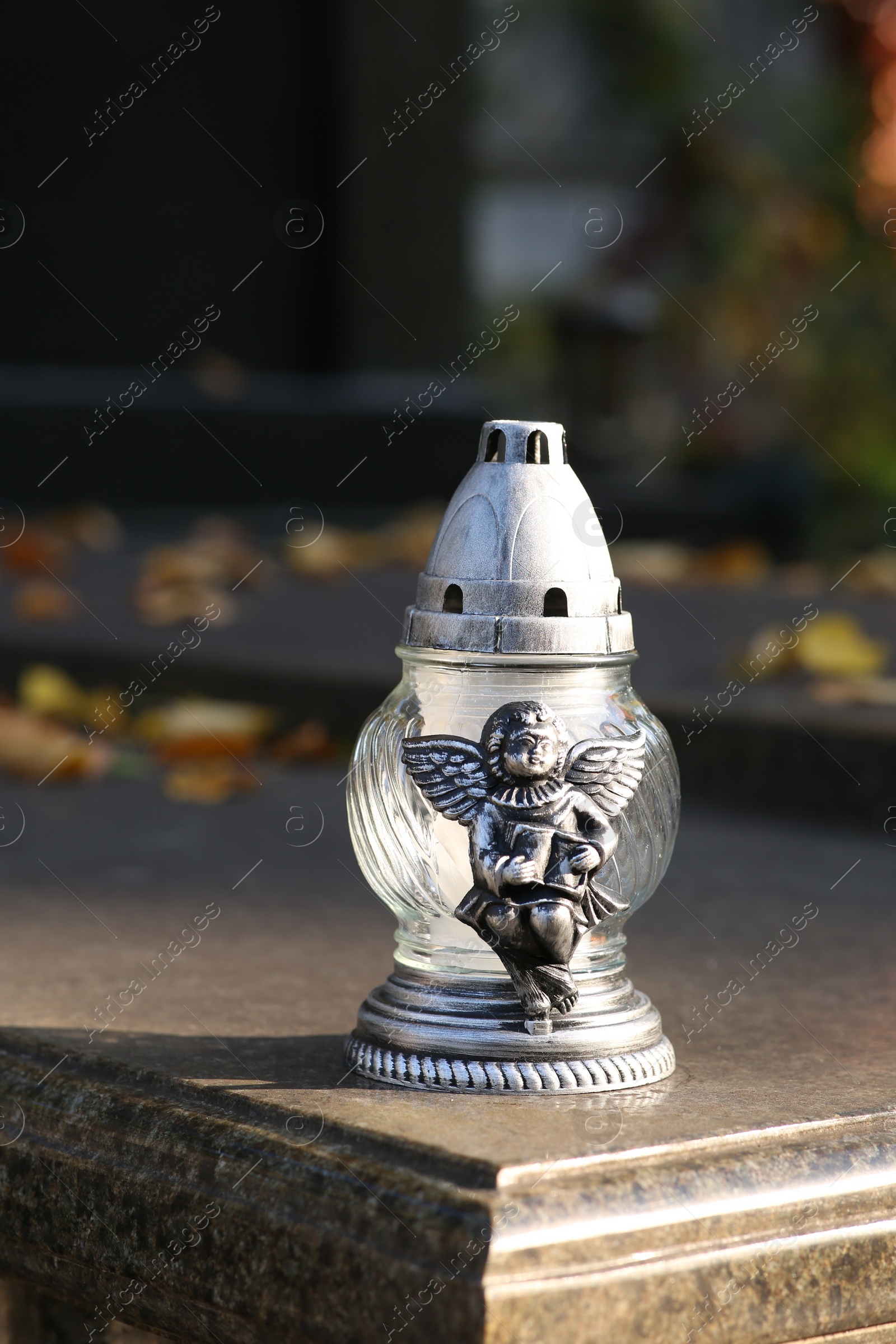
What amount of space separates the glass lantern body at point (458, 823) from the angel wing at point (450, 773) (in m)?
0.04

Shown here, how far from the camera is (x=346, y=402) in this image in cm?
727

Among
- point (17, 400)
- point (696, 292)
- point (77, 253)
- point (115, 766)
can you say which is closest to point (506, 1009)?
point (115, 766)

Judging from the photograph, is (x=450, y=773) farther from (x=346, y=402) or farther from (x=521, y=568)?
(x=346, y=402)

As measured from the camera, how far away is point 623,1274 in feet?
3.90

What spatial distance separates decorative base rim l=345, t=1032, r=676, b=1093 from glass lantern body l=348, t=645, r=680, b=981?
74 mm

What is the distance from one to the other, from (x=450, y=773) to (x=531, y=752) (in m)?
0.08

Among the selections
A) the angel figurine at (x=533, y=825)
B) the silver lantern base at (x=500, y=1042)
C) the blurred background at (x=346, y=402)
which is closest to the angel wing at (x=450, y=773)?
the angel figurine at (x=533, y=825)

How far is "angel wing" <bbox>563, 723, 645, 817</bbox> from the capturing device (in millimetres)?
1419

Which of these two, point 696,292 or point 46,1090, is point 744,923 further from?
point 696,292

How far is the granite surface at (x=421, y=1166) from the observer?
1.19 m

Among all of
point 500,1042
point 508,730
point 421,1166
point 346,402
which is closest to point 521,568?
point 508,730

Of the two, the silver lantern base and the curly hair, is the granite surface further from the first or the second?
the curly hair

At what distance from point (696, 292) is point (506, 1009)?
12.4m

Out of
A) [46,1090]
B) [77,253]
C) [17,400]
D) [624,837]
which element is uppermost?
[77,253]
